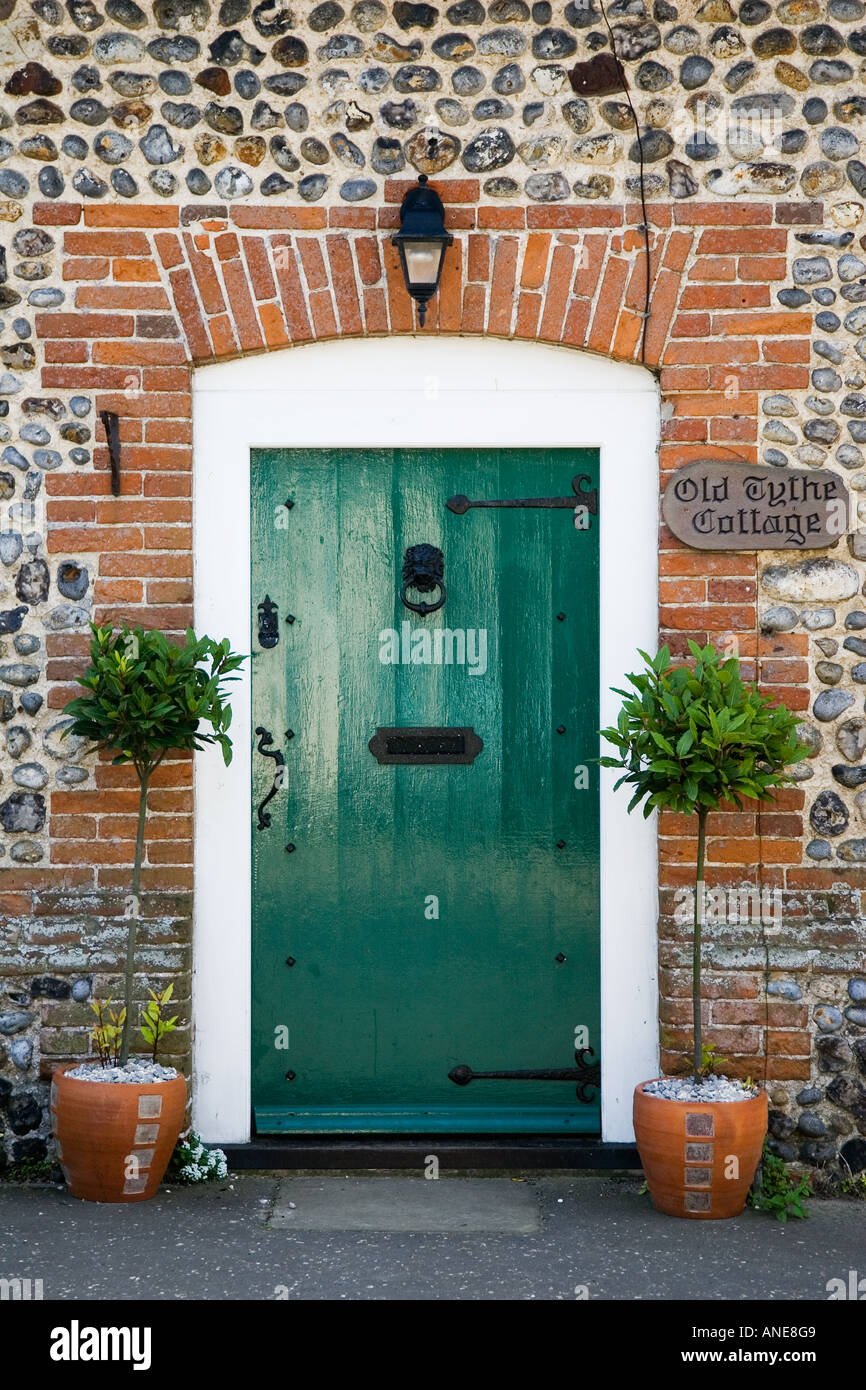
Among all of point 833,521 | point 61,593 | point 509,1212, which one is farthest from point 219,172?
point 509,1212

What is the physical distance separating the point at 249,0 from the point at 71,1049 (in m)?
3.42

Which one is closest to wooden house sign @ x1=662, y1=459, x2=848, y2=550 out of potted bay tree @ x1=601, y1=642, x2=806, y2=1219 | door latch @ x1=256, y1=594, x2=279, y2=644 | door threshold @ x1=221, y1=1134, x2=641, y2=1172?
potted bay tree @ x1=601, y1=642, x2=806, y2=1219

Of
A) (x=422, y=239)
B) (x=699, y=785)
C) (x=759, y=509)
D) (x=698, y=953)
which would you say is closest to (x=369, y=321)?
(x=422, y=239)

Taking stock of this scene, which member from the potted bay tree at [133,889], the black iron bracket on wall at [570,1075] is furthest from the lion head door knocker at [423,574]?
the black iron bracket on wall at [570,1075]

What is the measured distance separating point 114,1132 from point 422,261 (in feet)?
9.19

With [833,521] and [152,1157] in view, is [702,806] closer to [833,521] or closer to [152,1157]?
[833,521]

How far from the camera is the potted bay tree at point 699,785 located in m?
4.10

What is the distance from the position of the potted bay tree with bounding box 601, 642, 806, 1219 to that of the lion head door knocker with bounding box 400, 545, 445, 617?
2.69ft

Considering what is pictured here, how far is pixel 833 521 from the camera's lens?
459 centimetres

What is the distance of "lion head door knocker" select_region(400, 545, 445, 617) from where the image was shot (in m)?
4.75

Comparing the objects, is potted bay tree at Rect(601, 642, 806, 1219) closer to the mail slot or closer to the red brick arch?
the red brick arch

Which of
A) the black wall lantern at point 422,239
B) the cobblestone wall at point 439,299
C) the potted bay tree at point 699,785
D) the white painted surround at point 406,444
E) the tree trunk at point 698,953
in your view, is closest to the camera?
the potted bay tree at point 699,785

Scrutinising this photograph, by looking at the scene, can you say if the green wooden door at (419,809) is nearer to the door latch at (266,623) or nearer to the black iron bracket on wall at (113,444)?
the door latch at (266,623)

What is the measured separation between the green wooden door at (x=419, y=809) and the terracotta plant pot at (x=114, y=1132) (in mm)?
571
